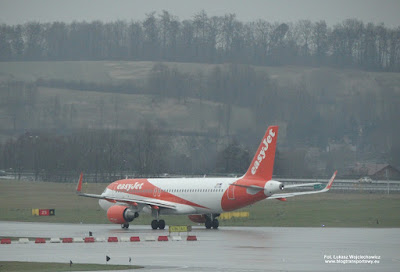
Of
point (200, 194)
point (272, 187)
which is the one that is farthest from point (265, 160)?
point (200, 194)

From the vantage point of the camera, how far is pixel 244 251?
36.2 meters

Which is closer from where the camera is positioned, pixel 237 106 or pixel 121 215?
pixel 121 215

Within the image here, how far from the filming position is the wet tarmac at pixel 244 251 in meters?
30.2

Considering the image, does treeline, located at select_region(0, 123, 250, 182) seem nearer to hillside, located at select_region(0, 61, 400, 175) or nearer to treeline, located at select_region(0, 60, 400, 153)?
hillside, located at select_region(0, 61, 400, 175)

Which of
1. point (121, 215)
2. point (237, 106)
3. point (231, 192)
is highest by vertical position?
point (237, 106)

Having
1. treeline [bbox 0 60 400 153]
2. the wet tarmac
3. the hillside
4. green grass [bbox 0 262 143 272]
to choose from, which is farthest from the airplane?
treeline [bbox 0 60 400 153]

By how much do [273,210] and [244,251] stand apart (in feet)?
111

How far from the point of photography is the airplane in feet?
175

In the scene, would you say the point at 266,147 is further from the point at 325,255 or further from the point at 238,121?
the point at 238,121

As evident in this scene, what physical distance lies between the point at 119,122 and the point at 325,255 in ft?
367

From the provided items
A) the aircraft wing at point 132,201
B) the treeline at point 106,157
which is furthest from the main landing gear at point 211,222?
the treeline at point 106,157

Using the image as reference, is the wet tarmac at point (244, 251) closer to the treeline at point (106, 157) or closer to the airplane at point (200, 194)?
the airplane at point (200, 194)

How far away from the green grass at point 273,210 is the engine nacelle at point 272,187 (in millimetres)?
4969

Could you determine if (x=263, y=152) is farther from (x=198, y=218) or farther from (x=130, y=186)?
(x=130, y=186)
